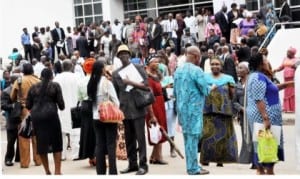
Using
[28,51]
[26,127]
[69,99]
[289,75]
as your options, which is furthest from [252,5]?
[26,127]

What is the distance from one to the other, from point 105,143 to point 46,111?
1057mm

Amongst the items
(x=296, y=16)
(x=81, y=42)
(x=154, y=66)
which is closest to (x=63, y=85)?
(x=154, y=66)

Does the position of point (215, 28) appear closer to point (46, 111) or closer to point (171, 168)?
point (171, 168)

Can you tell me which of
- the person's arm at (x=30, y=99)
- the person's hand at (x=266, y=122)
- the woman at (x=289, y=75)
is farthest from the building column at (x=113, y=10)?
the person's hand at (x=266, y=122)

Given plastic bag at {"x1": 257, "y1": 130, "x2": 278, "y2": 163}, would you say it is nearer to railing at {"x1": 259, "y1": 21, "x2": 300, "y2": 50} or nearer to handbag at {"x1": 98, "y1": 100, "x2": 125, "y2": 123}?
handbag at {"x1": 98, "y1": 100, "x2": 125, "y2": 123}

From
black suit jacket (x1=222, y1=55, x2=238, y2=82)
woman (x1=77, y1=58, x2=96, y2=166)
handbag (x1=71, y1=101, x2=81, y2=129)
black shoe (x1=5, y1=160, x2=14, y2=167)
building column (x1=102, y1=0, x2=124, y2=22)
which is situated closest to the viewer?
woman (x1=77, y1=58, x2=96, y2=166)

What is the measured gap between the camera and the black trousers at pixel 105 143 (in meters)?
8.97

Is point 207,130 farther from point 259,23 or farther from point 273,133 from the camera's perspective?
point 259,23

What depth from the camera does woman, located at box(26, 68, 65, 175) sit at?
9.53 metres

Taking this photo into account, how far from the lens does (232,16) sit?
22844 millimetres

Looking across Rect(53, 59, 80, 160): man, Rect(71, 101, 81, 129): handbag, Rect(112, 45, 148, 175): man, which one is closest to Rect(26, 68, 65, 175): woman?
Rect(112, 45, 148, 175): man

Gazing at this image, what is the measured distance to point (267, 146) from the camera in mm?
7738

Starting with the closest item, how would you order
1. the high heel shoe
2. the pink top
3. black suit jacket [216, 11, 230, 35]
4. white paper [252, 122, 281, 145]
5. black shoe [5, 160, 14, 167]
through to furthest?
white paper [252, 122, 281, 145]
the high heel shoe
black shoe [5, 160, 14, 167]
the pink top
black suit jacket [216, 11, 230, 35]

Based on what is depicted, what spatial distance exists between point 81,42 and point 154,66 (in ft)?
48.0
